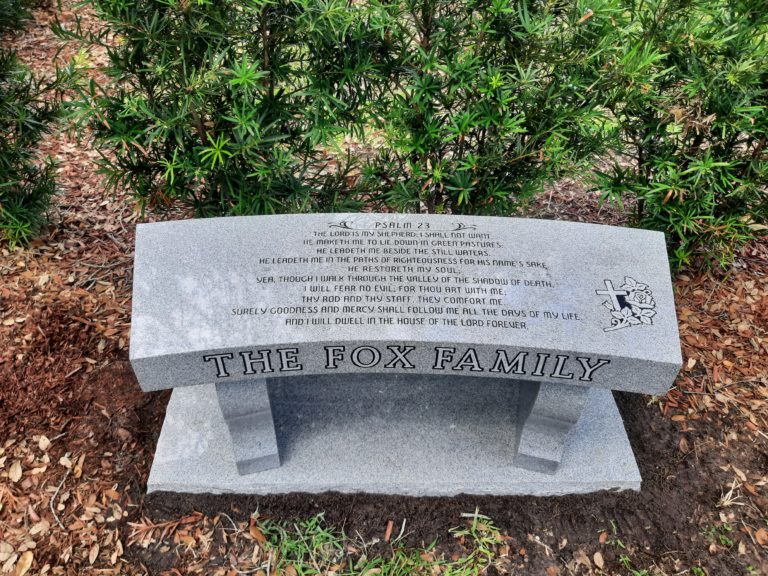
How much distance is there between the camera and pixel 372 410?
3352 mm

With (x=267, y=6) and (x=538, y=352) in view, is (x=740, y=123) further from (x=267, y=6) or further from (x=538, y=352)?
(x=267, y=6)

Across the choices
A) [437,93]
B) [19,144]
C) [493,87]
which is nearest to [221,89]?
[437,93]

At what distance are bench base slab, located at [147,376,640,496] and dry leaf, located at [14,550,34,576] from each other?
607mm

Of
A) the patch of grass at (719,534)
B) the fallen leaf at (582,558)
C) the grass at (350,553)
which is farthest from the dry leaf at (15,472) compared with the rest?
the patch of grass at (719,534)

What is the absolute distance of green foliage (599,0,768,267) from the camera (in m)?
3.11

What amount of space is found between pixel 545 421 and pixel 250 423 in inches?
58.0

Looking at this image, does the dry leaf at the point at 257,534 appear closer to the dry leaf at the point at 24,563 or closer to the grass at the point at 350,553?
the grass at the point at 350,553

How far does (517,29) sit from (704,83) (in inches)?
45.2

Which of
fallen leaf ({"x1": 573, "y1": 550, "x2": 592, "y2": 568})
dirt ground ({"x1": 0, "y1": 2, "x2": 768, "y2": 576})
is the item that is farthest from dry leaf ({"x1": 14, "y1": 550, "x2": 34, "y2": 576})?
fallen leaf ({"x1": 573, "y1": 550, "x2": 592, "y2": 568})

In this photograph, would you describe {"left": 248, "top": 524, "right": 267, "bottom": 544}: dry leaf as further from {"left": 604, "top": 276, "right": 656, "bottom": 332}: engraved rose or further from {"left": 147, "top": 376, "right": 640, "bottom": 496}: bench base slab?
{"left": 604, "top": 276, "right": 656, "bottom": 332}: engraved rose

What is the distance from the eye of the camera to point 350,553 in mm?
2895

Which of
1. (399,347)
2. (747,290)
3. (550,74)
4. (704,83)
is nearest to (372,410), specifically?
(399,347)

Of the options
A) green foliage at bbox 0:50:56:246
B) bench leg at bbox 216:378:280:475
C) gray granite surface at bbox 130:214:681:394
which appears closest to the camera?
gray granite surface at bbox 130:214:681:394

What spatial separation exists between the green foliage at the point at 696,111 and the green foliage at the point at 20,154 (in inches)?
136
